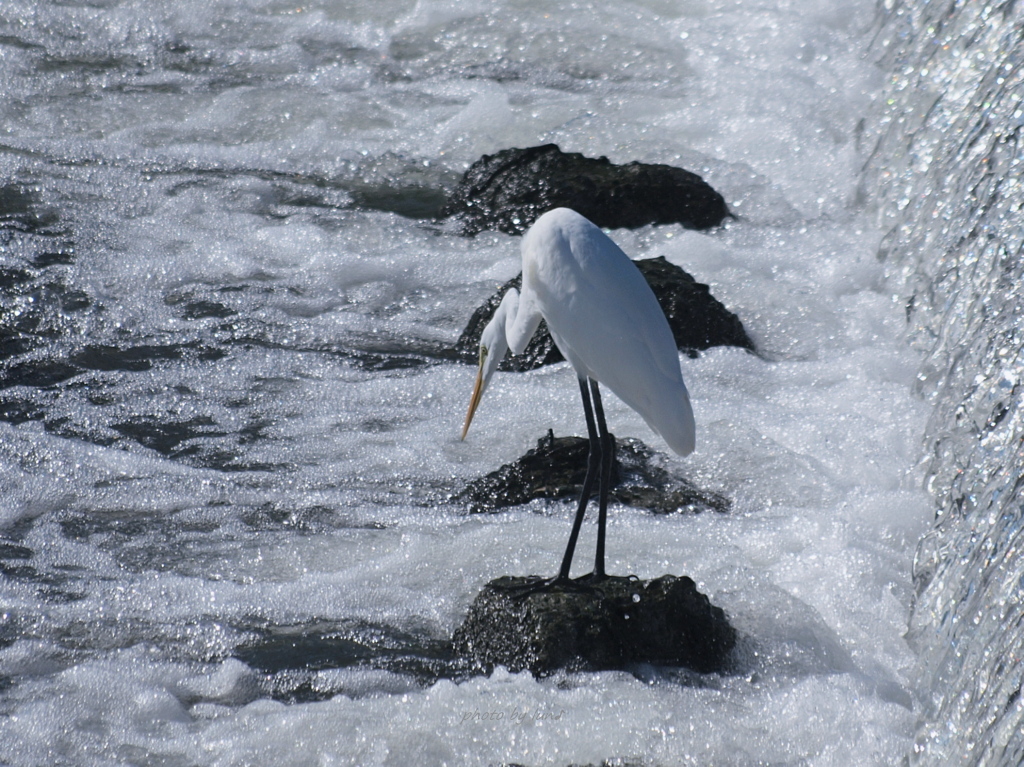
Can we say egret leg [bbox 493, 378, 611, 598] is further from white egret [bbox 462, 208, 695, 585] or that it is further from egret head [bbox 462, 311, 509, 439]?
egret head [bbox 462, 311, 509, 439]

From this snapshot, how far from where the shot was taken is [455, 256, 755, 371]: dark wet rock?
4.78 metres

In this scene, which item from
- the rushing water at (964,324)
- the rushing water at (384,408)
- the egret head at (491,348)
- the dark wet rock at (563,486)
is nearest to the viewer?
the rushing water at (964,324)

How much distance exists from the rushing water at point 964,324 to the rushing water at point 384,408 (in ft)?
0.54

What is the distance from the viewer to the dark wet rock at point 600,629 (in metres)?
2.89

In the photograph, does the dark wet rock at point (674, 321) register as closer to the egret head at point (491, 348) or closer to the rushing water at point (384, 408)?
the rushing water at point (384, 408)

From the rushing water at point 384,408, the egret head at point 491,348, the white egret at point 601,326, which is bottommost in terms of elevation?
the rushing water at point 384,408

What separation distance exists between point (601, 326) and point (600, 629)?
30.6 inches

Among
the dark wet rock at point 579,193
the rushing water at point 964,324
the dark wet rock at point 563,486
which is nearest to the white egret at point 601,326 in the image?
the dark wet rock at point 563,486

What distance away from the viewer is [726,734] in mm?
2732

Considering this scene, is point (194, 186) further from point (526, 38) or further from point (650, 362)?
point (650, 362)

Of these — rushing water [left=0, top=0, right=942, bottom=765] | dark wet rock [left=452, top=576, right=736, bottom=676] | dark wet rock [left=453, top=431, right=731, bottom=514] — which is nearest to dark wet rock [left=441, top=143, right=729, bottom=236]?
rushing water [left=0, top=0, right=942, bottom=765]

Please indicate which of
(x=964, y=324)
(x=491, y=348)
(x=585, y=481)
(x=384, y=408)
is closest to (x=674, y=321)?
(x=964, y=324)

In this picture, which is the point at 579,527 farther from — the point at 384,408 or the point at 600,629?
the point at 384,408

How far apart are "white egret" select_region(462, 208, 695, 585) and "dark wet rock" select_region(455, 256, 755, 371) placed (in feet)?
4.74
